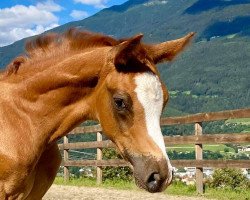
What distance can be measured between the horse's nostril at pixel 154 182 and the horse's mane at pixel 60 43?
1.22 metres

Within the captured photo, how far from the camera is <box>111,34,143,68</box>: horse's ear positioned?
371cm

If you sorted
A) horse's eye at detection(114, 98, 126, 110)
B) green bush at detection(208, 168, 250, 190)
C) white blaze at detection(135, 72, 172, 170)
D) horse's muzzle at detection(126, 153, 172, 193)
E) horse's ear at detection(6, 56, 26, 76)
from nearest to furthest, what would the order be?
1. horse's muzzle at detection(126, 153, 172, 193)
2. white blaze at detection(135, 72, 172, 170)
3. horse's eye at detection(114, 98, 126, 110)
4. horse's ear at detection(6, 56, 26, 76)
5. green bush at detection(208, 168, 250, 190)

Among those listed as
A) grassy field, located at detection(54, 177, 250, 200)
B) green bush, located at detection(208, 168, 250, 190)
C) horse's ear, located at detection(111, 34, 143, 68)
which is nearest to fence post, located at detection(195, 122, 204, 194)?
grassy field, located at detection(54, 177, 250, 200)

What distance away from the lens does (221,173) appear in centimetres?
1392

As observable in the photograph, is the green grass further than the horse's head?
Yes

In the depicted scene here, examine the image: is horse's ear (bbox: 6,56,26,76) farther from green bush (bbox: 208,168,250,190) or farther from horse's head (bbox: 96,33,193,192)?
green bush (bbox: 208,168,250,190)

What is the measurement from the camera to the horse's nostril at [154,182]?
350 centimetres

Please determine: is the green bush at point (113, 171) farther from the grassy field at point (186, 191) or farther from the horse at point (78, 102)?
the horse at point (78, 102)

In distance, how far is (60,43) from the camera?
4.53m

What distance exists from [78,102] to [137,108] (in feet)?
2.38

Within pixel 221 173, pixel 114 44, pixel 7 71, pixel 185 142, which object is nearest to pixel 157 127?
pixel 114 44

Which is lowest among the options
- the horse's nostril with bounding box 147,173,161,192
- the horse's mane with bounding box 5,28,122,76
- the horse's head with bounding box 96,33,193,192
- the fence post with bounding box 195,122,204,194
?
the fence post with bounding box 195,122,204,194

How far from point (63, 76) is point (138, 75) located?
80 centimetres

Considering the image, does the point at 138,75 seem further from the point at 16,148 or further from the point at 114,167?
the point at 114,167
